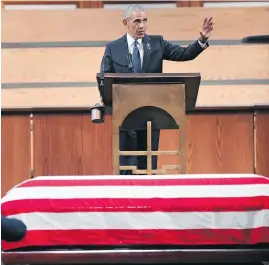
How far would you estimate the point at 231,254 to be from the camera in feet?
5.15

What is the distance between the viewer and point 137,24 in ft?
8.09

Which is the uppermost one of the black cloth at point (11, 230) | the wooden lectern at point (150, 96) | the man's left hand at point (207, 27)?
the man's left hand at point (207, 27)

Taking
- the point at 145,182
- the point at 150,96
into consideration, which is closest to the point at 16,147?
the point at 150,96

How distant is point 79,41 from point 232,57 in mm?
1046

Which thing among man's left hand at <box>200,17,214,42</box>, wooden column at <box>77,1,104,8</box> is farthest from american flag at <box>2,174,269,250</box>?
wooden column at <box>77,1,104,8</box>

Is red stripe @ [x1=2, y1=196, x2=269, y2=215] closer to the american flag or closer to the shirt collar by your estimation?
the american flag

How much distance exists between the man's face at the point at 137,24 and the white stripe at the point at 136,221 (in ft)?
3.71

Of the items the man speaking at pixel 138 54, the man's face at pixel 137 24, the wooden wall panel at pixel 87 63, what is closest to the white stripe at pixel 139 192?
the man speaking at pixel 138 54

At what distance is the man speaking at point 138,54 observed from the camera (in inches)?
96.6

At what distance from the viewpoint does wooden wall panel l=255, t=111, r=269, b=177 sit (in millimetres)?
3535

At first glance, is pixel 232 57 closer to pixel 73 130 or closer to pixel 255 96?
pixel 255 96

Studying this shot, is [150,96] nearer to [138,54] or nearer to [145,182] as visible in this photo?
[138,54]

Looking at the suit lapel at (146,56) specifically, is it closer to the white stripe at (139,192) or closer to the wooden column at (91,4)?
the white stripe at (139,192)

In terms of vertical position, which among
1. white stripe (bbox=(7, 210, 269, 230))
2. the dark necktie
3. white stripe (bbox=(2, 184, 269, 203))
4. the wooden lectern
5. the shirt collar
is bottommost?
white stripe (bbox=(7, 210, 269, 230))
